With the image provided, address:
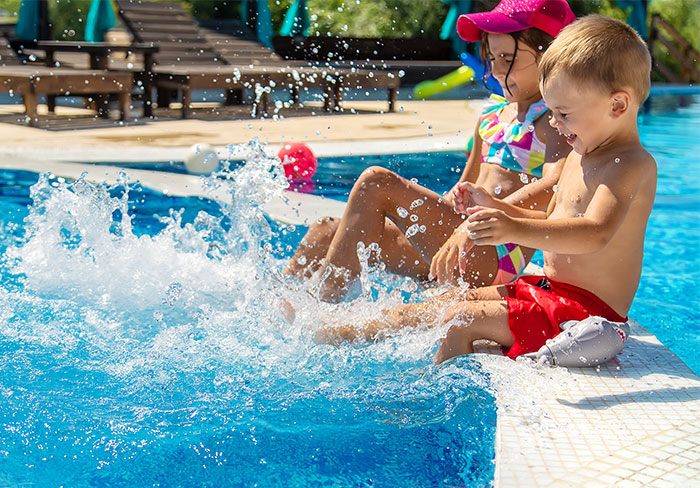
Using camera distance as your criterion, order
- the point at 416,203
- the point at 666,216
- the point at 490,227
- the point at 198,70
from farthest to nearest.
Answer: the point at 198,70
the point at 666,216
the point at 416,203
the point at 490,227

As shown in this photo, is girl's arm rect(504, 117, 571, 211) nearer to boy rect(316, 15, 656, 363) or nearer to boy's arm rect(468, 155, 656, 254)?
boy rect(316, 15, 656, 363)

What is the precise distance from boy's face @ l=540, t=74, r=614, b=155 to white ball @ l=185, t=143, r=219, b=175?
5.18 m

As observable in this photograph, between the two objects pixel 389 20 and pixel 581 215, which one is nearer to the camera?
pixel 581 215

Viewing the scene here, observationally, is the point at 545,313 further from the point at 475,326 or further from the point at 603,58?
the point at 603,58

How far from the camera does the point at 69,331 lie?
3488 millimetres

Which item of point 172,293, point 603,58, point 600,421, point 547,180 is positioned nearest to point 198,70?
point 172,293

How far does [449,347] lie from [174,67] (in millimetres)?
10067

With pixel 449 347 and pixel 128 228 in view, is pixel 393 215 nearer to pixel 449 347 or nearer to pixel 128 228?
pixel 449 347

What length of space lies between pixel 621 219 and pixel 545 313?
427mm

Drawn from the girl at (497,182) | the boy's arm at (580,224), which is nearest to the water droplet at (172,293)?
the girl at (497,182)

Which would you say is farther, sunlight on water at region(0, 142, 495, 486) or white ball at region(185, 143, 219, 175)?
white ball at region(185, 143, 219, 175)

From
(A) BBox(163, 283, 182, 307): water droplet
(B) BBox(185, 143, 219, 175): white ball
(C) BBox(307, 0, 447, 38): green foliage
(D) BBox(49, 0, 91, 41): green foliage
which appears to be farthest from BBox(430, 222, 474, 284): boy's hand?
(D) BBox(49, 0, 91, 41): green foliage

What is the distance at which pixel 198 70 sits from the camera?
11359 mm

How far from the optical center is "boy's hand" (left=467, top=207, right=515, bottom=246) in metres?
2.49
